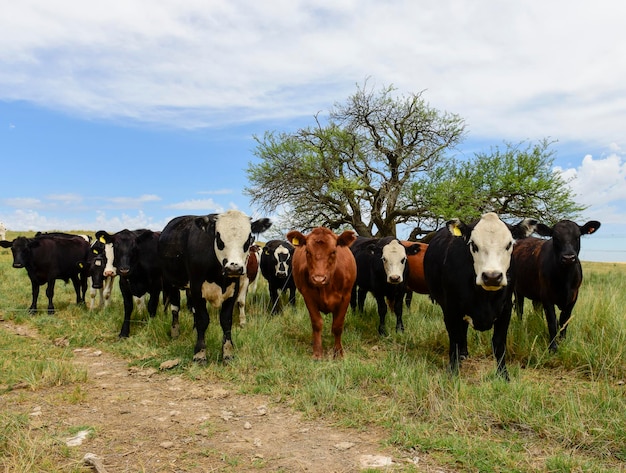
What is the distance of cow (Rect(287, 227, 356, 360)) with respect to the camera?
6.79 metres

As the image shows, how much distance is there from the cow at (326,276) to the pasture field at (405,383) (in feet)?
1.40

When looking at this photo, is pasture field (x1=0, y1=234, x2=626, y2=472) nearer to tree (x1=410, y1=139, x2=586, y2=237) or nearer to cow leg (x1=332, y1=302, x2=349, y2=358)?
cow leg (x1=332, y1=302, x2=349, y2=358)

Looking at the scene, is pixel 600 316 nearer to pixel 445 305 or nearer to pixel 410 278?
pixel 445 305

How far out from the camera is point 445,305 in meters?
5.94

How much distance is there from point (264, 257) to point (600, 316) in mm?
7674

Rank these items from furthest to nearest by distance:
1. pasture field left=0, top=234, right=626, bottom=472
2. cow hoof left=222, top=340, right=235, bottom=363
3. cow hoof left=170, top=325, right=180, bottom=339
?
cow hoof left=170, top=325, right=180, bottom=339 → cow hoof left=222, top=340, right=235, bottom=363 → pasture field left=0, top=234, right=626, bottom=472

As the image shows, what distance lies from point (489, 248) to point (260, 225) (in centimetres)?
329

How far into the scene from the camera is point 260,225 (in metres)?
7.04

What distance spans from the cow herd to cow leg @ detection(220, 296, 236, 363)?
1 cm

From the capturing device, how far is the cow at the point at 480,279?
516 cm

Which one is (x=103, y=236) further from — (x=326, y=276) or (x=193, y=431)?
(x=193, y=431)

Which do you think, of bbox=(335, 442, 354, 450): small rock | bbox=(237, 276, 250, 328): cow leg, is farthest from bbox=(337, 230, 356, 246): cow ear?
bbox=(335, 442, 354, 450): small rock

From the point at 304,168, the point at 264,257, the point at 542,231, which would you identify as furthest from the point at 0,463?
the point at 304,168

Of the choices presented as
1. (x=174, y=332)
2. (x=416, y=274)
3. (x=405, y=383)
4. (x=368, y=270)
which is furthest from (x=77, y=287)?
(x=405, y=383)
